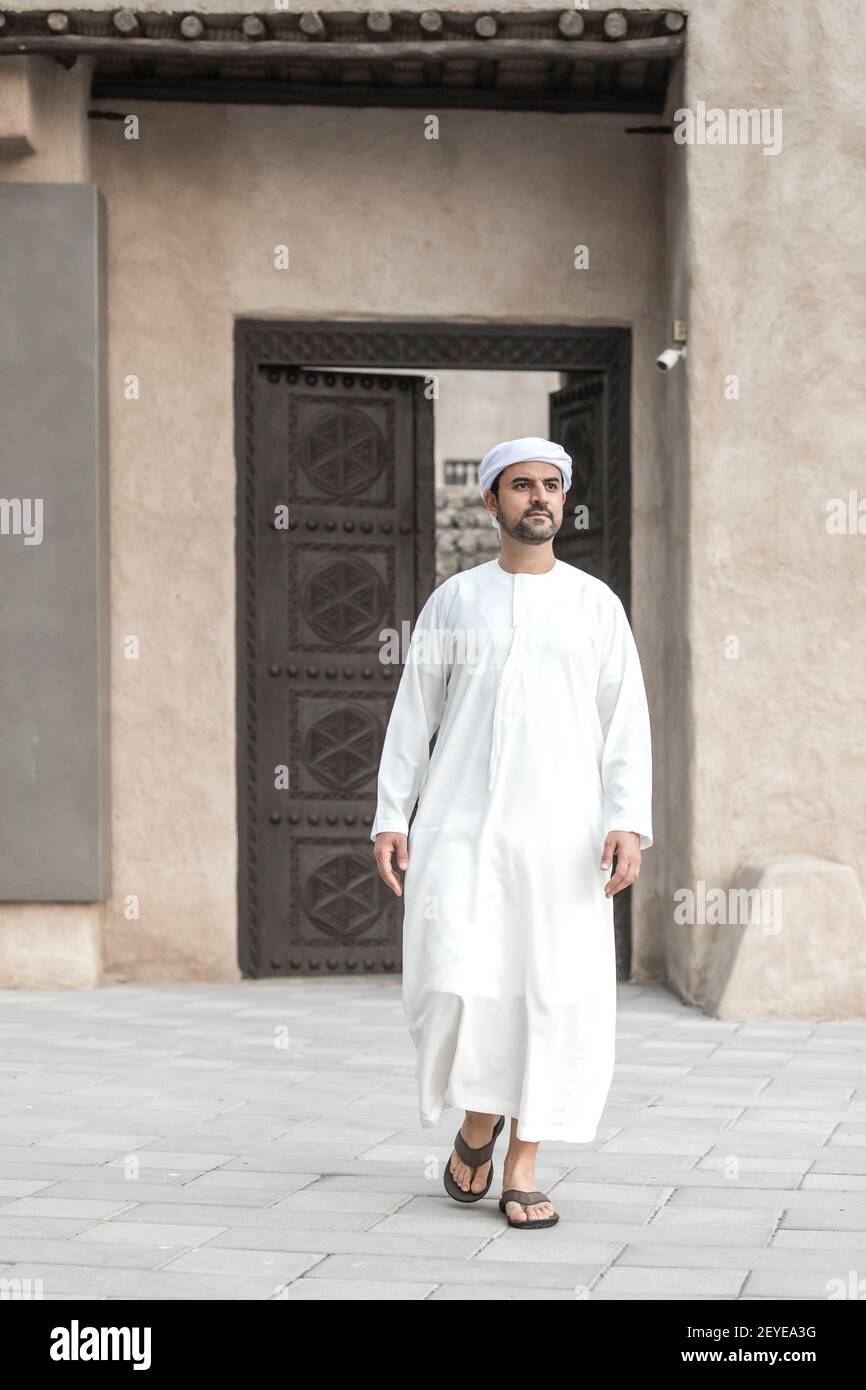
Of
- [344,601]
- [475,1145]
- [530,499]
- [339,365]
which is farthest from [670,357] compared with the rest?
[475,1145]

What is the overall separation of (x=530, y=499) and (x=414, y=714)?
0.63 metres

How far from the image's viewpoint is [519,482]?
4.97 meters

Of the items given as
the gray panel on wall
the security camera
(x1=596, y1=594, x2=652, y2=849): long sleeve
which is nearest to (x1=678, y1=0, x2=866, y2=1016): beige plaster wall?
the security camera

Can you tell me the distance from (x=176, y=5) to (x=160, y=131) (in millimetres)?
1071

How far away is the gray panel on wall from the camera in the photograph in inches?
364

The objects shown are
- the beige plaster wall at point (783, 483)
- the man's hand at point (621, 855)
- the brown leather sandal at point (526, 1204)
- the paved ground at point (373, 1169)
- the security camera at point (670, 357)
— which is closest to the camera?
the paved ground at point (373, 1169)

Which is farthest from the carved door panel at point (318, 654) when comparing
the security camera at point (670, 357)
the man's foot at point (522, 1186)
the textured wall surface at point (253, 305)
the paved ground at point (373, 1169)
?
the man's foot at point (522, 1186)

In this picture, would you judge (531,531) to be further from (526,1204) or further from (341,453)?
(341,453)

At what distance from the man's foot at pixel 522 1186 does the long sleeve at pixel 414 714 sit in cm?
90

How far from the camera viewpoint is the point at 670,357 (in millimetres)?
8938

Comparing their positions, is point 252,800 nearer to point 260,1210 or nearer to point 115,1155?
point 115,1155

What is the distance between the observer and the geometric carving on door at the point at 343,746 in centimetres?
980

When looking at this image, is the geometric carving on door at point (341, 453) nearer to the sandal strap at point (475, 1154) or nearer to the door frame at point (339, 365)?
the door frame at point (339, 365)

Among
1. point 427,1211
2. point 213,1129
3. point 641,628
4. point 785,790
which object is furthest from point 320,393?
point 427,1211
